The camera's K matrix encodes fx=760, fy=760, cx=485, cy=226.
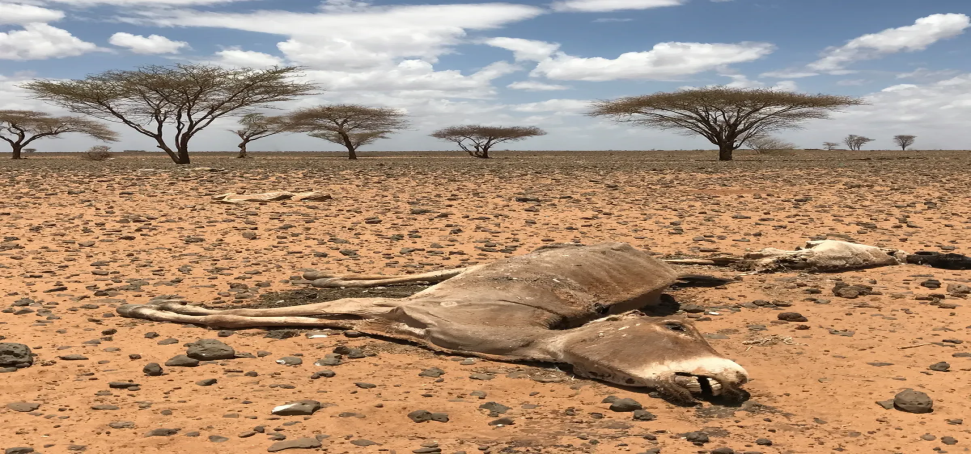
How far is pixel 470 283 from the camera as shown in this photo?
5.02 meters

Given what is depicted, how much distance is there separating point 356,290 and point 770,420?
3.66m

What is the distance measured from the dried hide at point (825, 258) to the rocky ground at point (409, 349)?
0.59ft

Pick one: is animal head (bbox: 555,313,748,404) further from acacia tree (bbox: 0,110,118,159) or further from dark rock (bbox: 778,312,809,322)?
acacia tree (bbox: 0,110,118,159)

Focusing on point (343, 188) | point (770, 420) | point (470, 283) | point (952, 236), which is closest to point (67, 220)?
point (343, 188)

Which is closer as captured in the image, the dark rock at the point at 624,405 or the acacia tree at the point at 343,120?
the dark rock at the point at 624,405

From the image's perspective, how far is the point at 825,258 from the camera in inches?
261

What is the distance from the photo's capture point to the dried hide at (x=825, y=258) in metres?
6.63

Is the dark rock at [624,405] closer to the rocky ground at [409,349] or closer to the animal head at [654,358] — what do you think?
the rocky ground at [409,349]

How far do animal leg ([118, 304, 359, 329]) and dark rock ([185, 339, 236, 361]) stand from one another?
0.44 meters

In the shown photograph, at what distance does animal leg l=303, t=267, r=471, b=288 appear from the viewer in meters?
5.88

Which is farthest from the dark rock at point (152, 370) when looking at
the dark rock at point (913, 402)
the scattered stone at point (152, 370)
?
the dark rock at point (913, 402)

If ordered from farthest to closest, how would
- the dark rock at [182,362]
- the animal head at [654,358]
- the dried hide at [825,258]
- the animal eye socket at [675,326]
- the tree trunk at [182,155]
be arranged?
the tree trunk at [182,155], the dried hide at [825,258], the dark rock at [182,362], the animal eye socket at [675,326], the animal head at [654,358]

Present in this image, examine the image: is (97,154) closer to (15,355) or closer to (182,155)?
(182,155)

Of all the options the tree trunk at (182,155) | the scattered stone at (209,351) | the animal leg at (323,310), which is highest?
the tree trunk at (182,155)
